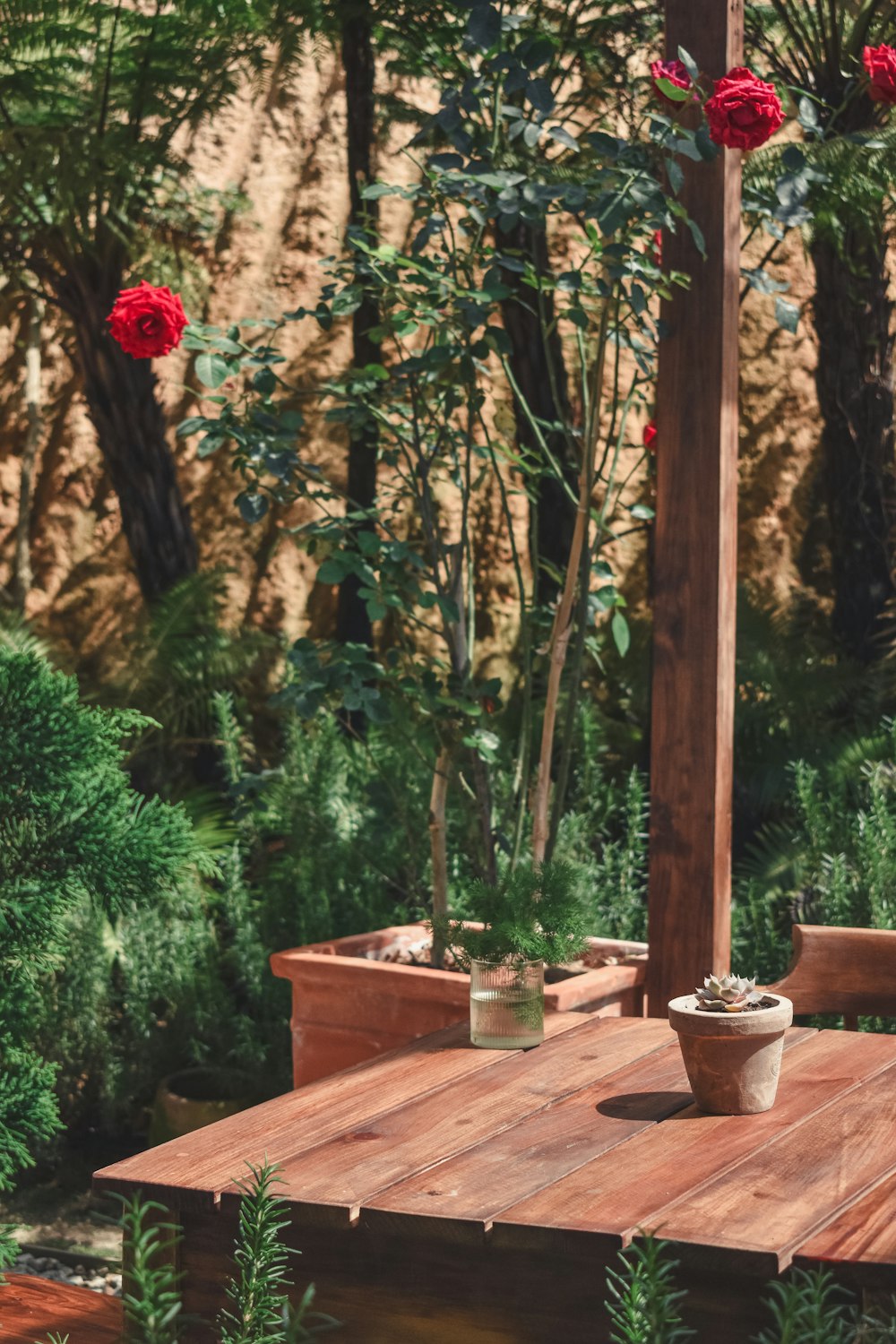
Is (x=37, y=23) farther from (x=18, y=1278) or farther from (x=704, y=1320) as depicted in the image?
(x=704, y=1320)

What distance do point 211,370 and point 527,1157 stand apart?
1870mm

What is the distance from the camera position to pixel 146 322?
3.04m

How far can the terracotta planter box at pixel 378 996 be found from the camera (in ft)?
10.1

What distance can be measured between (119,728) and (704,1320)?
1.25 metres

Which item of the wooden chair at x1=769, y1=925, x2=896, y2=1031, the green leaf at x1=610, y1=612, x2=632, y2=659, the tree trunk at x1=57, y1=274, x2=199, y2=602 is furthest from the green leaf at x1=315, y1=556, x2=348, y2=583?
the tree trunk at x1=57, y1=274, x2=199, y2=602

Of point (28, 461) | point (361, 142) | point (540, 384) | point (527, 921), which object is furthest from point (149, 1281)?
point (28, 461)

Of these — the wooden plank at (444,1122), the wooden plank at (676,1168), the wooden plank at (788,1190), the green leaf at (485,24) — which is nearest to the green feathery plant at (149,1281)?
the wooden plank at (444,1122)

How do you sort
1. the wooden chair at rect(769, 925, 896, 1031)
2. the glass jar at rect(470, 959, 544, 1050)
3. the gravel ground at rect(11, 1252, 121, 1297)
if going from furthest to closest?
the gravel ground at rect(11, 1252, 121, 1297)
the wooden chair at rect(769, 925, 896, 1031)
the glass jar at rect(470, 959, 544, 1050)

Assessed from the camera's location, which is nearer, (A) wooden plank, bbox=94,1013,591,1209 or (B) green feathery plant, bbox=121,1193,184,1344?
(B) green feathery plant, bbox=121,1193,184,1344

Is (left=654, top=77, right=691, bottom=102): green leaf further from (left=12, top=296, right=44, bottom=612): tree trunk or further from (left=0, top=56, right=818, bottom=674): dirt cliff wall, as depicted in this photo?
(left=12, top=296, right=44, bottom=612): tree trunk

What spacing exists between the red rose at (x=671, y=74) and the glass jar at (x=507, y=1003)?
61.7 inches

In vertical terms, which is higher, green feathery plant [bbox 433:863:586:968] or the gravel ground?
green feathery plant [bbox 433:863:586:968]

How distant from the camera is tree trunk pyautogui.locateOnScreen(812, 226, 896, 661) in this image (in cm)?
539

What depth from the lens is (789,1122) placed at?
1.83 meters
